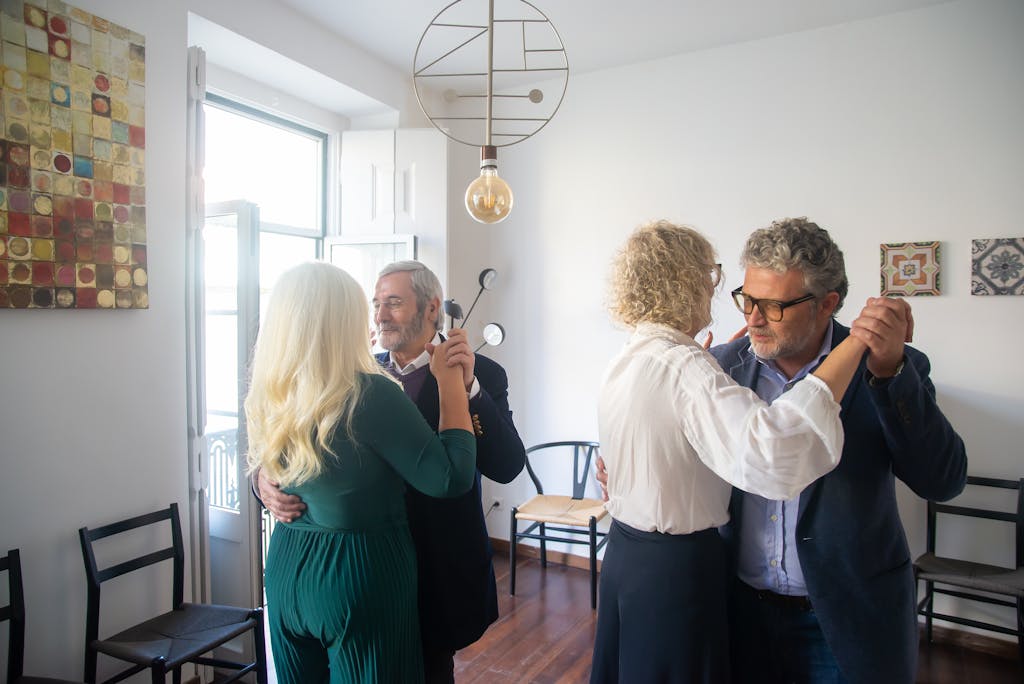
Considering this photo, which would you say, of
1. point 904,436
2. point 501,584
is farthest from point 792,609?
point 501,584

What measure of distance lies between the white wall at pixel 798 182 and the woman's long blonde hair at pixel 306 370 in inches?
Result: 111

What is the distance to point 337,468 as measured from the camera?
138 centimetres

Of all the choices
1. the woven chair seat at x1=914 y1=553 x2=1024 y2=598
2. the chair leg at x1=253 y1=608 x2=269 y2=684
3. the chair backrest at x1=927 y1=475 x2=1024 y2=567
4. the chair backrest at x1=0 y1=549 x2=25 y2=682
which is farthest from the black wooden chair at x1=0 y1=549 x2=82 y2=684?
the chair backrest at x1=927 y1=475 x2=1024 y2=567

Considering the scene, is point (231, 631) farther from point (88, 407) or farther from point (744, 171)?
point (744, 171)

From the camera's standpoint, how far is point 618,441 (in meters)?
1.38

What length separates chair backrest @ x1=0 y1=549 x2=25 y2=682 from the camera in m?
2.07

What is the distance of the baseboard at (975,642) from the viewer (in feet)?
10.2

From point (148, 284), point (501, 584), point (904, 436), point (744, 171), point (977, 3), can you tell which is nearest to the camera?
point (904, 436)

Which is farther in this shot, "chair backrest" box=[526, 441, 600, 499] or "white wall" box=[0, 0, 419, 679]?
"chair backrest" box=[526, 441, 600, 499]

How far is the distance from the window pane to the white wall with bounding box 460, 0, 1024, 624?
3.28 ft

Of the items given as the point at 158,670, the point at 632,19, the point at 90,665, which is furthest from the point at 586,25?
the point at 90,665

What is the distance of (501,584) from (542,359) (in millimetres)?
1423

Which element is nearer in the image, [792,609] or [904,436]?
[904,436]

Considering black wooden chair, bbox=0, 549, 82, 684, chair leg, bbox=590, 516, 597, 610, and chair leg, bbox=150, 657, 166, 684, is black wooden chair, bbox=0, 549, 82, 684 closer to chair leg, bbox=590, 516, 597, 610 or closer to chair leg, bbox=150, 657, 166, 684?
chair leg, bbox=150, 657, 166, 684
